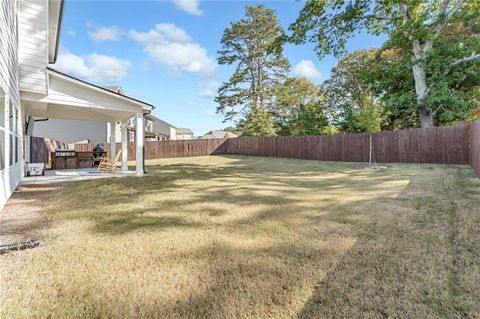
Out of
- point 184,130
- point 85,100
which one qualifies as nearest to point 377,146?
point 85,100

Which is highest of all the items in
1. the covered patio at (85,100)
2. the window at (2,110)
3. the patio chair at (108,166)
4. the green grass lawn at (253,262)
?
the covered patio at (85,100)

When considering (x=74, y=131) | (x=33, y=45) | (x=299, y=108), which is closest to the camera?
(x=33, y=45)

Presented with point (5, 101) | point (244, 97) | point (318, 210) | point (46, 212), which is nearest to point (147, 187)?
point (46, 212)

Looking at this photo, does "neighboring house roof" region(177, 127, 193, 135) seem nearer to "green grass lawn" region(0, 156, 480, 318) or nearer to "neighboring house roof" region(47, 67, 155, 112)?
"neighboring house roof" region(47, 67, 155, 112)

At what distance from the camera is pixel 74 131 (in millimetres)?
23234

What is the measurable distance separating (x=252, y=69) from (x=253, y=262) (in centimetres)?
2507

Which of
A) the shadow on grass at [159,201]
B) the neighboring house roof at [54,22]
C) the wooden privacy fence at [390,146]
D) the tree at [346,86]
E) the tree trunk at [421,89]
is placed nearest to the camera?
the shadow on grass at [159,201]

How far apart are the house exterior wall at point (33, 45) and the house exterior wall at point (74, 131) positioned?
17.2m

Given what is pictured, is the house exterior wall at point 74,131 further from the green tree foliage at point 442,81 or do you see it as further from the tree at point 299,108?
the green tree foliage at point 442,81

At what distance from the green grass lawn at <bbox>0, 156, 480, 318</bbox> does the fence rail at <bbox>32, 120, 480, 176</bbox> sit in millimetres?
5641

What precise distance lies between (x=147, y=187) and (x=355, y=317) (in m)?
6.14

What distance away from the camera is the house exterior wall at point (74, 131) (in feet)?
74.7

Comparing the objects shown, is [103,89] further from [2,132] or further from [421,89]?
[421,89]

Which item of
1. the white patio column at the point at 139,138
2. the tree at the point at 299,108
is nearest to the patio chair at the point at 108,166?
the white patio column at the point at 139,138
